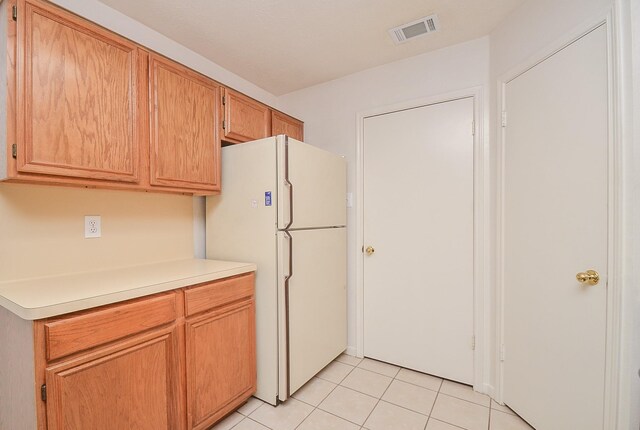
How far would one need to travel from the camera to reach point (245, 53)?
221cm

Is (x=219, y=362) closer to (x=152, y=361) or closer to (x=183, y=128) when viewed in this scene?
(x=152, y=361)

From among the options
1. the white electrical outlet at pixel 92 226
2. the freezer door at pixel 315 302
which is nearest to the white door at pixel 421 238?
the freezer door at pixel 315 302

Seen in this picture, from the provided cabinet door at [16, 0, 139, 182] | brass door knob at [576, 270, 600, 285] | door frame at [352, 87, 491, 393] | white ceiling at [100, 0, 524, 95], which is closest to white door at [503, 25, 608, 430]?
brass door knob at [576, 270, 600, 285]

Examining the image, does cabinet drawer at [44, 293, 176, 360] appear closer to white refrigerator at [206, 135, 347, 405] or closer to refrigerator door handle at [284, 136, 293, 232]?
white refrigerator at [206, 135, 347, 405]

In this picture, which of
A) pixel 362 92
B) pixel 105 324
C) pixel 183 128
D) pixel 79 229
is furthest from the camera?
pixel 362 92

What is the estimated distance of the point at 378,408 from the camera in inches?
71.7

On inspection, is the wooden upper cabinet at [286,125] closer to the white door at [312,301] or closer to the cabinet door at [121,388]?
the white door at [312,301]

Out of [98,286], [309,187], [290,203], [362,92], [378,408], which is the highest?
[362,92]

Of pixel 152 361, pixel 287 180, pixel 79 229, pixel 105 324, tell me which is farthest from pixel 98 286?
pixel 287 180

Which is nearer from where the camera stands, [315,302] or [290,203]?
[290,203]

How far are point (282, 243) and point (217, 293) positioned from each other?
0.48 meters

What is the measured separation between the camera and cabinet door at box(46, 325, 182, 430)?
1.05 m

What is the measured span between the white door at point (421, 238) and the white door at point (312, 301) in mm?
256

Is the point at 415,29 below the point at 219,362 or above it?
above
